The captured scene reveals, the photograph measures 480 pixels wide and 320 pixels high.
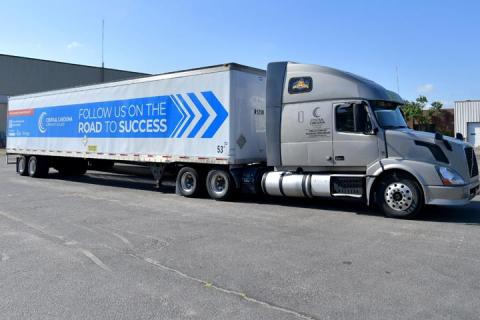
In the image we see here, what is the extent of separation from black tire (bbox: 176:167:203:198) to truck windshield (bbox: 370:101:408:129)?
5.16 m

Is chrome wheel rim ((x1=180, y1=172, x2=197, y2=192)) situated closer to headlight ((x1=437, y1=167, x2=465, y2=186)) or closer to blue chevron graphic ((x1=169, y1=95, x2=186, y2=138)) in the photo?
blue chevron graphic ((x1=169, y1=95, x2=186, y2=138))

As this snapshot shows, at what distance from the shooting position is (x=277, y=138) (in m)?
11.1

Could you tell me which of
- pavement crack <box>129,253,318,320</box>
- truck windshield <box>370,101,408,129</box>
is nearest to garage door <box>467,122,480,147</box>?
truck windshield <box>370,101,408,129</box>

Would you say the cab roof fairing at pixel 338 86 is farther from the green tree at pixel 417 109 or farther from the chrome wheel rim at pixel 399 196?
the green tree at pixel 417 109

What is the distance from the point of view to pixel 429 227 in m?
8.41

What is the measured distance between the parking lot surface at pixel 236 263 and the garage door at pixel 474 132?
40.6 metres

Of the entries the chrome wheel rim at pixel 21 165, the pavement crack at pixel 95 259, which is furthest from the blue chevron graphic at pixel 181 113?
the chrome wheel rim at pixel 21 165

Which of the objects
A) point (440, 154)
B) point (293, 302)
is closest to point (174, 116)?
point (440, 154)

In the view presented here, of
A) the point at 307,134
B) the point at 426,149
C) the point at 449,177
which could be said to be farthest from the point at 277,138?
the point at 449,177

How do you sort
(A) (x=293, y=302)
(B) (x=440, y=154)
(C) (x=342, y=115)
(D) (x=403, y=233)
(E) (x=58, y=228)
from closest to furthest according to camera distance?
(A) (x=293, y=302) < (D) (x=403, y=233) < (E) (x=58, y=228) < (B) (x=440, y=154) < (C) (x=342, y=115)

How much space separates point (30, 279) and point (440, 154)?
7595mm

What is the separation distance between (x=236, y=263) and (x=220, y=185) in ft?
20.9

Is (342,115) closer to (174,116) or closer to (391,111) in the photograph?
(391,111)

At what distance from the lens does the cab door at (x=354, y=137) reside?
385 inches
